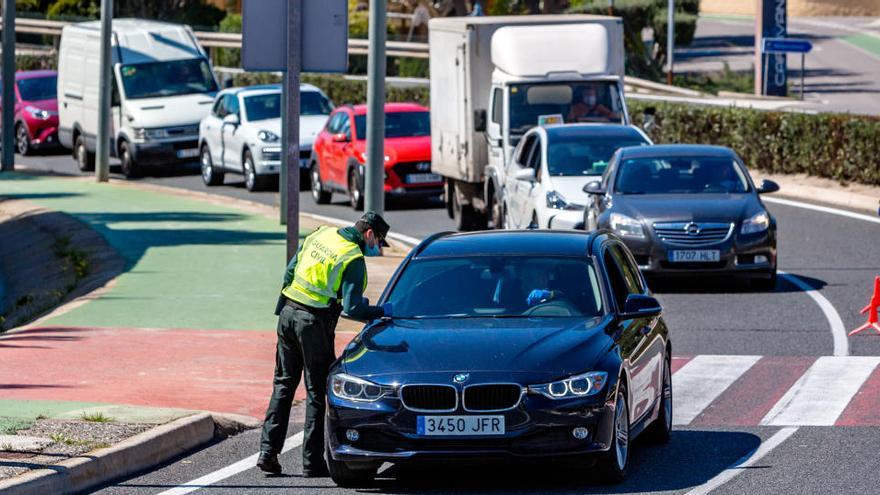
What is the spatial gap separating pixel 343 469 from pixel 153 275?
1206cm

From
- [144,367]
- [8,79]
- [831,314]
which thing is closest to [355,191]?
[8,79]

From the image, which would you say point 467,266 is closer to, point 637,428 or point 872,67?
point 637,428

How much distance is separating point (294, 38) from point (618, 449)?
265 inches

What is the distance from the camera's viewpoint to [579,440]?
9734 millimetres

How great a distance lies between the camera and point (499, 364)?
9.79m

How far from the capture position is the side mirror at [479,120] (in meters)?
26.9

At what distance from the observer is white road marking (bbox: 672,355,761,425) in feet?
43.5

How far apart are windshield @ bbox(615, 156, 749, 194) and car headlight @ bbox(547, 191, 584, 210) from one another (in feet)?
3.52

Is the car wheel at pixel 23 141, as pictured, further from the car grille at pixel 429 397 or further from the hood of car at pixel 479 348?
the car grille at pixel 429 397

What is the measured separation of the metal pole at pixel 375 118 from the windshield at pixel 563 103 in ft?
13.3

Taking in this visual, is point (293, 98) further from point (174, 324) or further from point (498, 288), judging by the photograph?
point (498, 288)

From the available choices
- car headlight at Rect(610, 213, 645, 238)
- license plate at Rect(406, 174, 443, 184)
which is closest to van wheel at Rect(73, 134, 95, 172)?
license plate at Rect(406, 174, 443, 184)

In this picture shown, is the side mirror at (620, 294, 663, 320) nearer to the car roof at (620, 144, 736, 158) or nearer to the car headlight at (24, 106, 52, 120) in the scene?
the car roof at (620, 144, 736, 158)

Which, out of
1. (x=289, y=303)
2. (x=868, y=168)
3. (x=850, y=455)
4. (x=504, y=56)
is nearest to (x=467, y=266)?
(x=289, y=303)
